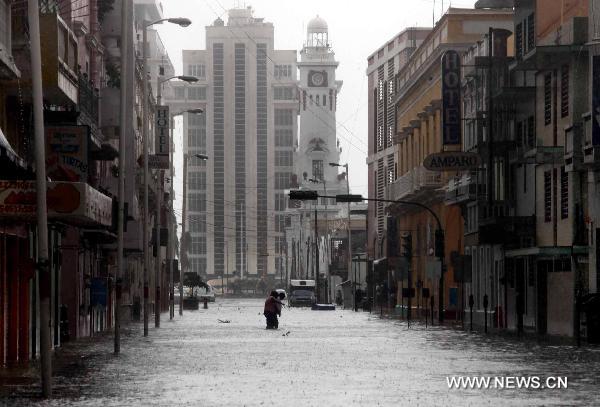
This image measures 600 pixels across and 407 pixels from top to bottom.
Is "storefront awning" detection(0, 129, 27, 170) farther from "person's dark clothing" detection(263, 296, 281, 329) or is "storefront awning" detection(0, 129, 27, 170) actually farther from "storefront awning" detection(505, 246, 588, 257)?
"person's dark clothing" detection(263, 296, 281, 329)

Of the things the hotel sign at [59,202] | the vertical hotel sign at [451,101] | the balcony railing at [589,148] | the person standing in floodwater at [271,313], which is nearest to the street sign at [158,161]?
the person standing in floodwater at [271,313]

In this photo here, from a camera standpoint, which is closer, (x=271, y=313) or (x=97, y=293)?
(x=97, y=293)

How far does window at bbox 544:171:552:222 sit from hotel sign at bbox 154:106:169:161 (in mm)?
21345

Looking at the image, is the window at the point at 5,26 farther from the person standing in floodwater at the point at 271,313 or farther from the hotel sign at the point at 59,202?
the person standing in floodwater at the point at 271,313

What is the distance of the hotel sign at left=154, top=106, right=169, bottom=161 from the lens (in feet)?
228

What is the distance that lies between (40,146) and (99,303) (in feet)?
101

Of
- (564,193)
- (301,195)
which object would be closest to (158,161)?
(301,195)

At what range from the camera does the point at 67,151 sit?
36.0 m

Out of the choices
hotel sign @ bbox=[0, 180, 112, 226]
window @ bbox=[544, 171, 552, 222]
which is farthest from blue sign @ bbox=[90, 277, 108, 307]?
hotel sign @ bbox=[0, 180, 112, 226]

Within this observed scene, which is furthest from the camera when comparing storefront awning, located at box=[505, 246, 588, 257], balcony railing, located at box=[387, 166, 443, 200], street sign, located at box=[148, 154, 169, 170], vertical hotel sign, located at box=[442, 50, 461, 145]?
balcony railing, located at box=[387, 166, 443, 200]

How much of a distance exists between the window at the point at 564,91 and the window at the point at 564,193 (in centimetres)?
176

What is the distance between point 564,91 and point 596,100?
8558mm

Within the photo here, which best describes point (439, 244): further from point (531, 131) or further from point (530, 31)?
point (530, 31)

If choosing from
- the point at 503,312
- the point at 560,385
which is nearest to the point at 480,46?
the point at 503,312
